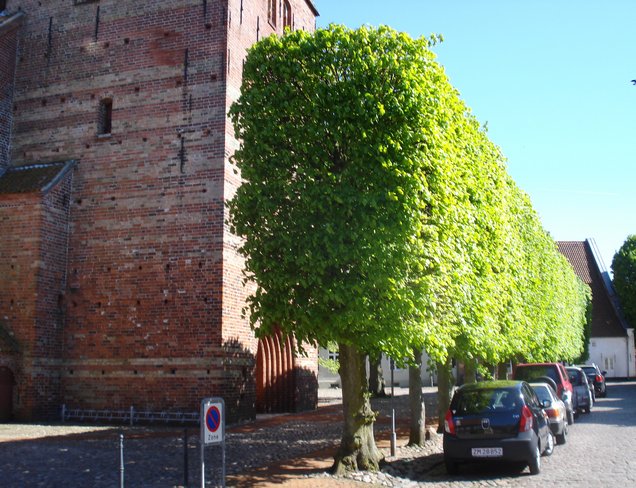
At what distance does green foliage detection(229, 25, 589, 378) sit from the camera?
10.9 m

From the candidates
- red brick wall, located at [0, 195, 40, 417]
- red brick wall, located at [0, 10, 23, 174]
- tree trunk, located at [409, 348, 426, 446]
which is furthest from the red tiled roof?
red brick wall, located at [0, 10, 23, 174]

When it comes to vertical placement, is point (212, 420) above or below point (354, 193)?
below

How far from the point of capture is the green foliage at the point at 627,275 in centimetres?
6012

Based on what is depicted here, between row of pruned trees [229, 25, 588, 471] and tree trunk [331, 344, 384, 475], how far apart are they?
0.08 ft

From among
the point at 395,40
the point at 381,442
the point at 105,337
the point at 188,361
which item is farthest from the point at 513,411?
the point at 105,337

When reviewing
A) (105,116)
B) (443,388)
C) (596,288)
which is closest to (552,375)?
(443,388)

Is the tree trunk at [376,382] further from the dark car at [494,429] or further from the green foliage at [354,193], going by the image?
the dark car at [494,429]

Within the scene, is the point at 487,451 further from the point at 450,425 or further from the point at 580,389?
the point at 580,389

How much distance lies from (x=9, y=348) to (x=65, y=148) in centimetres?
610

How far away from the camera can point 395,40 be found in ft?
39.7

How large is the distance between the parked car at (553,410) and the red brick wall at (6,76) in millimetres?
16643

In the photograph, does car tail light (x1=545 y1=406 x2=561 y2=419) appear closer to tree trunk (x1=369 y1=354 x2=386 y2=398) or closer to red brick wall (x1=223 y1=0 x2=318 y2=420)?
red brick wall (x1=223 y1=0 x2=318 y2=420)

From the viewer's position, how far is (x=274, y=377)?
21984 millimetres

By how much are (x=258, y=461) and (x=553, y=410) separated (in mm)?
7456
